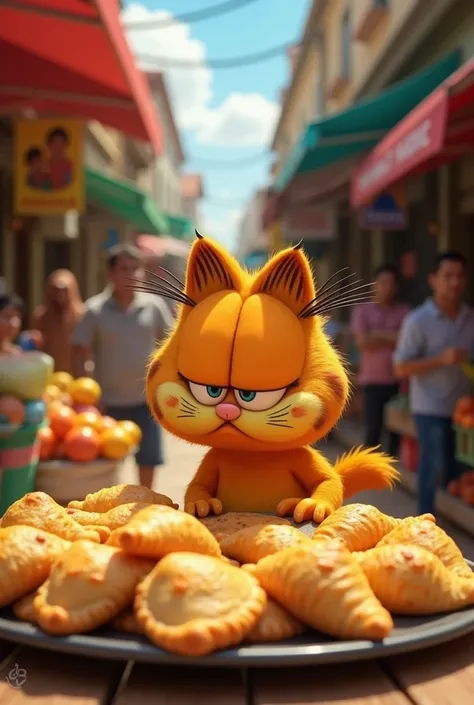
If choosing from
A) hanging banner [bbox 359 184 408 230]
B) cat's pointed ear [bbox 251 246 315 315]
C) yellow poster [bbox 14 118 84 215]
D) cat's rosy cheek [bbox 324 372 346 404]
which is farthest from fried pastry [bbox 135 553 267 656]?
hanging banner [bbox 359 184 408 230]

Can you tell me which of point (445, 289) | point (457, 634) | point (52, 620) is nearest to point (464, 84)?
point (445, 289)

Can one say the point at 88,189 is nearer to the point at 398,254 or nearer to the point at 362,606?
the point at 398,254

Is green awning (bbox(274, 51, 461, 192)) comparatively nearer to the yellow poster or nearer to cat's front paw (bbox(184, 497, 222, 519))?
the yellow poster

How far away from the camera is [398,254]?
10.8 m

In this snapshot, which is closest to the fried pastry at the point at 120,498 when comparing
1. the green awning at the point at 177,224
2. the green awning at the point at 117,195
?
the green awning at the point at 117,195

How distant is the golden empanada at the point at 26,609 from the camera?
1.45 metres

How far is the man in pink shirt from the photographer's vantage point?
626 centimetres

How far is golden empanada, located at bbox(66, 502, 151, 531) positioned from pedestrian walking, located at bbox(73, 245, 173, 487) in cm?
281

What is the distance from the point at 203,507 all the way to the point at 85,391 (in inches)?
130

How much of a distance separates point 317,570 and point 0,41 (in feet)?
18.0

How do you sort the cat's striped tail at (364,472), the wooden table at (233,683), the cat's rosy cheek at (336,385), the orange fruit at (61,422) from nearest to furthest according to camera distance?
the wooden table at (233,683)
the cat's rosy cheek at (336,385)
the cat's striped tail at (364,472)
the orange fruit at (61,422)

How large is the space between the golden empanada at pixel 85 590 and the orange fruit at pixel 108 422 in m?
A: 3.35

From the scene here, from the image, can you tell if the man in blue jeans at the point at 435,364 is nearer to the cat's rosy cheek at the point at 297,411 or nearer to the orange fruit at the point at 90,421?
the orange fruit at the point at 90,421

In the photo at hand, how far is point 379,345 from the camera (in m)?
6.24
